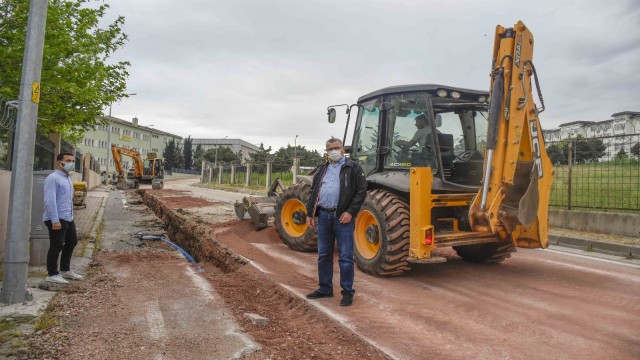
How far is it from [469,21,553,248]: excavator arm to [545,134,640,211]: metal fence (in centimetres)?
493

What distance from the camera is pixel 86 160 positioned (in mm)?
33312

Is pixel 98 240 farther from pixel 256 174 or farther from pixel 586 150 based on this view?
pixel 256 174

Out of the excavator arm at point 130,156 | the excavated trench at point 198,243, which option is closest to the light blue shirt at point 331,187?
the excavated trench at point 198,243

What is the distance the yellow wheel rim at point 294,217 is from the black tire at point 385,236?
203cm

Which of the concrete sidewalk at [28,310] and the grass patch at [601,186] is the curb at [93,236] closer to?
the concrete sidewalk at [28,310]

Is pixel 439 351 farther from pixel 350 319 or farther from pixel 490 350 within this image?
pixel 350 319

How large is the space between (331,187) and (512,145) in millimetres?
2364

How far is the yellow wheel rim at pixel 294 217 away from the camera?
842 cm

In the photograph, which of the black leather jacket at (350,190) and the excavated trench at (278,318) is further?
the black leather jacket at (350,190)

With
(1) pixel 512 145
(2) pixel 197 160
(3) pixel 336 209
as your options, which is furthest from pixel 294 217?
(2) pixel 197 160

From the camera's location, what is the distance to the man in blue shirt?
5613 mm

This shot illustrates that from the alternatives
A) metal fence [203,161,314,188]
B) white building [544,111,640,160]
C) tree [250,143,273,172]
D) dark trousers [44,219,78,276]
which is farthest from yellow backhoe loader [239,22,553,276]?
tree [250,143,273,172]

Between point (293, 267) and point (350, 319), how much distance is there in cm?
256

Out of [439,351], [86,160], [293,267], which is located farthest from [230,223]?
[86,160]
